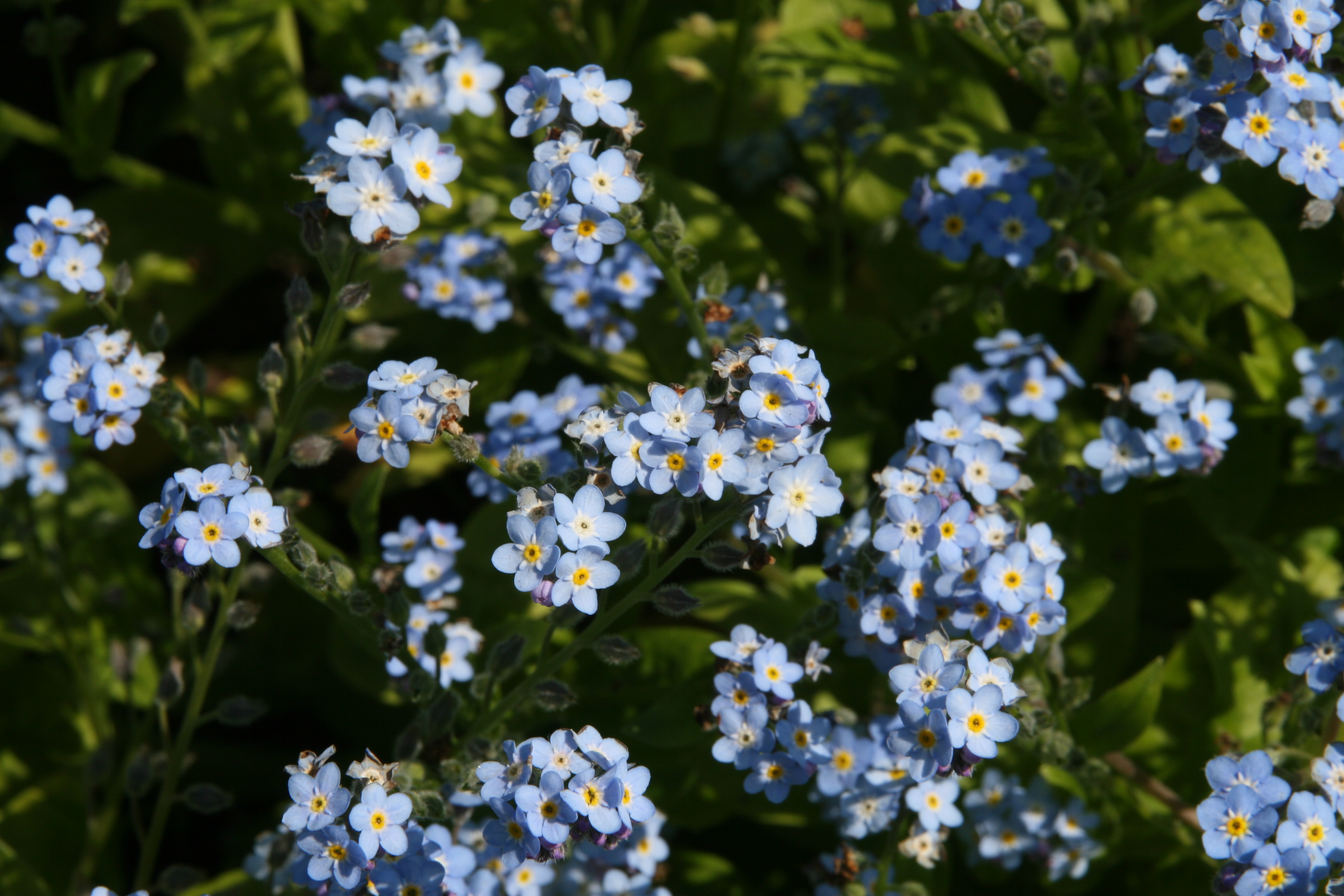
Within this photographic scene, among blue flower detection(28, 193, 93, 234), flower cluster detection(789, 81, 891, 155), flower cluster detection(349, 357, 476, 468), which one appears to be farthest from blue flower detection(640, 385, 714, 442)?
flower cluster detection(789, 81, 891, 155)

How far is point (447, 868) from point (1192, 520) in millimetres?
2879

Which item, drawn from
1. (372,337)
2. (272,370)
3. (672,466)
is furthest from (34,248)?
(672,466)

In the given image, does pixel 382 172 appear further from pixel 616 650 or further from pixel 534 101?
pixel 616 650

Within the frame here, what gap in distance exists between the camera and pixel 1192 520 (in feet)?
13.8

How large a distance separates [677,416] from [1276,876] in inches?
65.1

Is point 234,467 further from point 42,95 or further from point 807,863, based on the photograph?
point 42,95

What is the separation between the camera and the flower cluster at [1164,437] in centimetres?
324

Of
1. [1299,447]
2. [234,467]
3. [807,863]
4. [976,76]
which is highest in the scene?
[976,76]

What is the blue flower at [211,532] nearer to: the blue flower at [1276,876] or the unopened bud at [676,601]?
the unopened bud at [676,601]

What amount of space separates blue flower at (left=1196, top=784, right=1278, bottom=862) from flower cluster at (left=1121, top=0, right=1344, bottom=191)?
150 centimetres

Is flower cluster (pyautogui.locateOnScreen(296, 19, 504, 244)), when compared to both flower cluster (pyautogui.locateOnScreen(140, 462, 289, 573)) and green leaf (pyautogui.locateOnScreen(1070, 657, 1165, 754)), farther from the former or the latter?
green leaf (pyautogui.locateOnScreen(1070, 657, 1165, 754))

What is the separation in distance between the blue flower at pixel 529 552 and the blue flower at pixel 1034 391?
164 centimetres

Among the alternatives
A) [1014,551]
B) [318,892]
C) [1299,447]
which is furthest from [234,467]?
[1299,447]

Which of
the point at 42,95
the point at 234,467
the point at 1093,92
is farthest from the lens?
the point at 42,95
